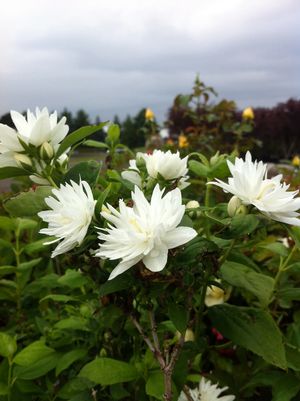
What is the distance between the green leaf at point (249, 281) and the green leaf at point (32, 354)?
507mm

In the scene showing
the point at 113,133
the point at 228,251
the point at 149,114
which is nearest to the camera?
the point at 228,251

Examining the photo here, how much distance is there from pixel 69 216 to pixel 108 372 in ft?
1.15

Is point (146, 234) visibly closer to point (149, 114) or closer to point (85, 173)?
point (85, 173)

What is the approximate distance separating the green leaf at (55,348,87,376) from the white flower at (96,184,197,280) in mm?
456

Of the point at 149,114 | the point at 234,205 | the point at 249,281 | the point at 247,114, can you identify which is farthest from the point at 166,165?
the point at 149,114

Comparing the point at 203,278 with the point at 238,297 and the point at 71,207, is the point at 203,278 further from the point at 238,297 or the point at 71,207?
the point at 238,297

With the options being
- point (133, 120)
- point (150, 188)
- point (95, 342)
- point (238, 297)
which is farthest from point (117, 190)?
point (133, 120)

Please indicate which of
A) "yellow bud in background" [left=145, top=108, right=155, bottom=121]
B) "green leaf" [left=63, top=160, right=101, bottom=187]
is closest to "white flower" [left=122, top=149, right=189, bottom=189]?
"green leaf" [left=63, top=160, right=101, bottom=187]

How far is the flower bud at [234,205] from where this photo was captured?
2.44 ft

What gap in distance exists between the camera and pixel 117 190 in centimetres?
92

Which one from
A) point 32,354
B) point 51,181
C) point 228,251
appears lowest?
point 32,354

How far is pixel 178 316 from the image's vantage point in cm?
75

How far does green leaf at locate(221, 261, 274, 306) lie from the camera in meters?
0.82

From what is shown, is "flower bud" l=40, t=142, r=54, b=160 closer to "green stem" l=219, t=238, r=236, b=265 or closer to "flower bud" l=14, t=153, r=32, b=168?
"flower bud" l=14, t=153, r=32, b=168
